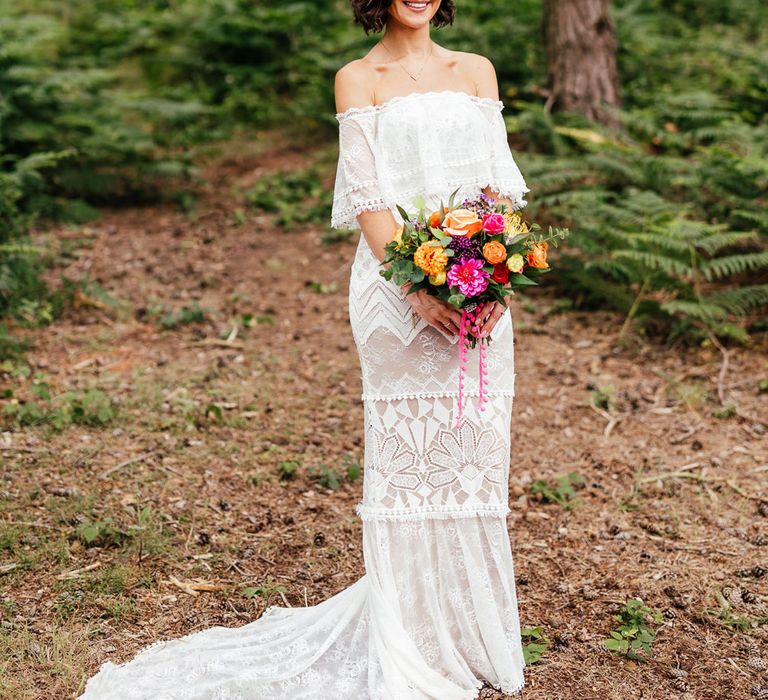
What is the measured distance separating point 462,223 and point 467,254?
11cm

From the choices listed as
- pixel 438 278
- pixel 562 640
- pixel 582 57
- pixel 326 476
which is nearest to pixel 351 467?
pixel 326 476

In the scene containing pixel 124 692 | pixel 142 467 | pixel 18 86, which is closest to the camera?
pixel 124 692

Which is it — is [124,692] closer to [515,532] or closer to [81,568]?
[81,568]

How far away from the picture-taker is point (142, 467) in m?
5.20

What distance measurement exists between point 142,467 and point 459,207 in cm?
290

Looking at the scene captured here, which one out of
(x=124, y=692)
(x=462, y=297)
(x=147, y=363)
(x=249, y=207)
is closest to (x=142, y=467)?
(x=147, y=363)

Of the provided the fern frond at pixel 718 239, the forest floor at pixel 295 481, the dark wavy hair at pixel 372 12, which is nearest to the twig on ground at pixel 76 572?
the forest floor at pixel 295 481

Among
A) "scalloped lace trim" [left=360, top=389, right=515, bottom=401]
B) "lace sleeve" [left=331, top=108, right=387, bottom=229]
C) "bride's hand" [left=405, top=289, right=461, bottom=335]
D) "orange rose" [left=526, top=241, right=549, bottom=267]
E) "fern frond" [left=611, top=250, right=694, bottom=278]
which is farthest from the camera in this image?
"fern frond" [left=611, top=250, right=694, bottom=278]

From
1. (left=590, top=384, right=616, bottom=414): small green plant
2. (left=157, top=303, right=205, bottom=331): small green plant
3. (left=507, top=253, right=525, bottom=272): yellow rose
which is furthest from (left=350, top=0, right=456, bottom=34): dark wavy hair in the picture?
(left=157, top=303, right=205, bottom=331): small green plant

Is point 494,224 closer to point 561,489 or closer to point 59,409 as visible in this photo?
point 561,489

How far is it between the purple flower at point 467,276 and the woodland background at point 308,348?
1.70 meters

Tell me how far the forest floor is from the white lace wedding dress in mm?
333

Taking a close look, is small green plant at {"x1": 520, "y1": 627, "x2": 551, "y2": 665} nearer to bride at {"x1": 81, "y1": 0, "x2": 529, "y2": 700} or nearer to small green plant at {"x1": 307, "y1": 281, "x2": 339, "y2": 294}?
bride at {"x1": 81, "y1": 0, "x2": 529, "y2": 700}

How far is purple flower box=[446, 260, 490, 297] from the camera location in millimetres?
3010
